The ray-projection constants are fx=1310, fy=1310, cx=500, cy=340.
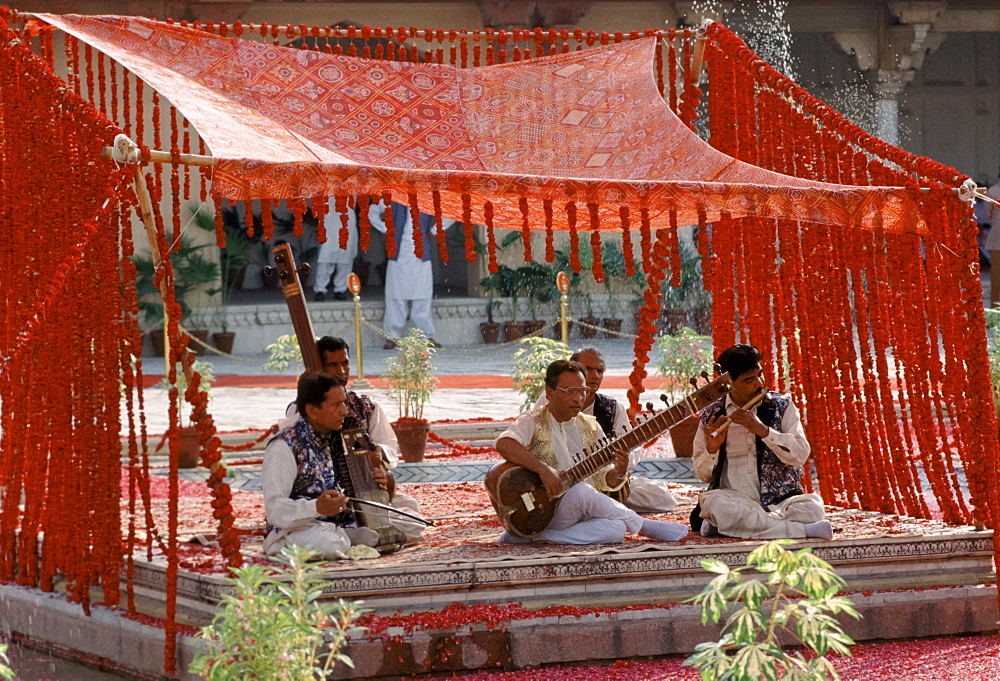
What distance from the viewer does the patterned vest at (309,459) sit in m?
5.27

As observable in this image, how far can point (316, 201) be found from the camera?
4961 millimetres

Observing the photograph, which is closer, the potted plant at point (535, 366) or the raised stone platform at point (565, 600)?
the raised stone platform at point (565, 600)

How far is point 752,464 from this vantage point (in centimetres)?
571

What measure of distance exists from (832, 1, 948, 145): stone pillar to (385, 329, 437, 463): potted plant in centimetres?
1108

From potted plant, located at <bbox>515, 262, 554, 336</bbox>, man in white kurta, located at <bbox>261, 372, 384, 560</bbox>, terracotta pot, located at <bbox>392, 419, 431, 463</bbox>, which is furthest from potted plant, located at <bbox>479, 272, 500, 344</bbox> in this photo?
man in white kurta, located at <bbox>261, 372, 384, 560</bbox>

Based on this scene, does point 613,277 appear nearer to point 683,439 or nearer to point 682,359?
point 682,359

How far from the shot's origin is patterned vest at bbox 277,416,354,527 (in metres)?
5.27

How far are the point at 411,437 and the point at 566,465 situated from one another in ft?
10.9

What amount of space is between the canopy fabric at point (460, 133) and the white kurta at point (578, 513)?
0.98 meters

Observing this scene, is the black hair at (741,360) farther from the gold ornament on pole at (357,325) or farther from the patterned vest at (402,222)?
the patterned vest at (402,222)

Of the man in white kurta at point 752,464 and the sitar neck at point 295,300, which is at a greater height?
the sitar neck at point 295,300

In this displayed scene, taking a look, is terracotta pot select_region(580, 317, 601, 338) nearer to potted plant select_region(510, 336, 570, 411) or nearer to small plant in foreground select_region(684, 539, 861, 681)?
potted plant select_region(510, 336, 570, 411)

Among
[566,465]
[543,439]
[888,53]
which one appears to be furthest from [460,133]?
[888,53]

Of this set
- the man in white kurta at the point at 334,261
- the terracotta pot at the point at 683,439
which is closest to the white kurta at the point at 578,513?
the terracotta pot at the point at 683,439
